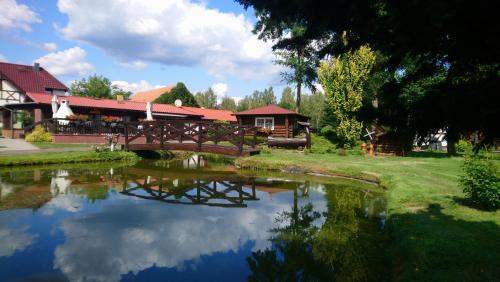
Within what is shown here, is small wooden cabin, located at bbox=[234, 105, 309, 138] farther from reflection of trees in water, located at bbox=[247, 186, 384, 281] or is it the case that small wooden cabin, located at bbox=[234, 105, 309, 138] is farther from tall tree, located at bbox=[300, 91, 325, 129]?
tall tree, located at bbox=[300, 91, 325, 129]

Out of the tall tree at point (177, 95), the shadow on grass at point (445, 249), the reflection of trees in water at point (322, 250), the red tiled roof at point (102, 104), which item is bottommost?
the reflection of trees in water at point (322, 250)

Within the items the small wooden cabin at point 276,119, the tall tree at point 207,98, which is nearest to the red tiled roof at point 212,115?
the small wooden cabin at point 276,119

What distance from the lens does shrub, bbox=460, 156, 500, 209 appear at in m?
7.27

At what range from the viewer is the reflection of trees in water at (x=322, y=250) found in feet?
16.7

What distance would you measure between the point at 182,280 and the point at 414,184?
812 cm

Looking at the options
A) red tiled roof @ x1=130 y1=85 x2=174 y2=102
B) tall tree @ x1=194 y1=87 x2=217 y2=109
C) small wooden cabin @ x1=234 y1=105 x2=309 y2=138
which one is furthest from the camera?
tall tree @ x1=194 y1=87 x2=217 y2=109

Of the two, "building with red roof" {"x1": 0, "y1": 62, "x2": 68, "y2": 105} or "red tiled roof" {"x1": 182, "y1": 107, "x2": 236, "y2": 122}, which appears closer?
"building with red roof" {"x1": 0, "y1": 62, "x2": 68, "y2": 105}

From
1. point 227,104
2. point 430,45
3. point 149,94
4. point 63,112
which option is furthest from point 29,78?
point 227,104

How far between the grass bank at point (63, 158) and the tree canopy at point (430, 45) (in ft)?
51.9

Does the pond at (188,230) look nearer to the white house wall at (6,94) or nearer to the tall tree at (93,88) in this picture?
the white house wall at (6,94)

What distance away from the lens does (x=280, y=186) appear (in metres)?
12.3

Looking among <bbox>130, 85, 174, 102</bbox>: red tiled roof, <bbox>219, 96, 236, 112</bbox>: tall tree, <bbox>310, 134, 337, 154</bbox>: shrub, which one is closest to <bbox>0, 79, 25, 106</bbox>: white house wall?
<bbox>130, 85, 174, 102</bbox>: red tiled roof

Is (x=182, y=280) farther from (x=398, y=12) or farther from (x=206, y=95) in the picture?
(x=206, y=95)

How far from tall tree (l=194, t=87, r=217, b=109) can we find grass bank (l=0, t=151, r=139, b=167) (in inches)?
2244
